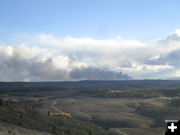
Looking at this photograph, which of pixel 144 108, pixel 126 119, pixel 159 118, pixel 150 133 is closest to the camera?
pixel 150 133

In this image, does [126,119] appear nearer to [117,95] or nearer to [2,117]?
[2,117]

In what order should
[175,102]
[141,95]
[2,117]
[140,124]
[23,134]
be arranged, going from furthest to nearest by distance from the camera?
[141,95] < [175,102] < [140,124] < [2,117] < [23,134]

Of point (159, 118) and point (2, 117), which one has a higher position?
point (2, 117)

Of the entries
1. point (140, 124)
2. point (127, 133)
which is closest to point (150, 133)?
point (127, 133)

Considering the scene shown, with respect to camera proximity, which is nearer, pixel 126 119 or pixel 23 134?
pixel 23 134

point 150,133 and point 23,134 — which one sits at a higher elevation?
point 23,134

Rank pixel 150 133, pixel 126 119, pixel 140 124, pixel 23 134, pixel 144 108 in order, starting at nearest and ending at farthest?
pixel 23 134 < pixel 150 133 < pixel 140 124 < pixel 126 119 < pixel 144 108

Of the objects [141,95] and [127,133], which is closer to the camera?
[127,133]

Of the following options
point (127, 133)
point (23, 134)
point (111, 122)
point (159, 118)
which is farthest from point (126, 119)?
point (23, 134)

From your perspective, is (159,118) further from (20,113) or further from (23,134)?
(23,134)
